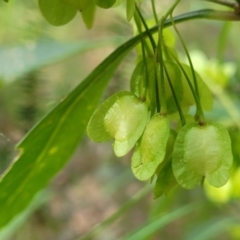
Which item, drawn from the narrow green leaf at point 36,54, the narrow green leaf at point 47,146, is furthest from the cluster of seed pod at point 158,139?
the narrow green leaf at point 36,54

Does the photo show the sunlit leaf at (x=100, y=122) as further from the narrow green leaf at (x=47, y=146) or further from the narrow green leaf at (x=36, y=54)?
the narrow green leaf at (x=36, y=54)

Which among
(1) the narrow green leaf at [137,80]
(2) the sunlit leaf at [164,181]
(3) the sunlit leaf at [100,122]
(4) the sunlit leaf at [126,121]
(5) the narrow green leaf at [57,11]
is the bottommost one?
(2) the sunlit leaf at [164,181]

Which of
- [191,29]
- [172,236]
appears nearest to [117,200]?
[172,236]

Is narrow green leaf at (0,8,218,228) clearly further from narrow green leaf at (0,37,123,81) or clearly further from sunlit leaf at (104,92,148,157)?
narrow green leaf at (0,37,123,81)

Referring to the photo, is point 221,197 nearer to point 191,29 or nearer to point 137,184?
point 137,184

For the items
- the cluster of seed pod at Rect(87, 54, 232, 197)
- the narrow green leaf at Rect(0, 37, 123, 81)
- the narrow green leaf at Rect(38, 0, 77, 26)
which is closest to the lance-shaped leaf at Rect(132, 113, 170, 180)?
the cluster of seed pod at Rect(87, 54, 232, 197)

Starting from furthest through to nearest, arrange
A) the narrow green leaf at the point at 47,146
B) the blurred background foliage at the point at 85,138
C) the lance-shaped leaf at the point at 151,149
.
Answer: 1. the blurred background foliage at the point at 85,138
2. the narrow green leaf at the point at 47,146
3. the lance-shaped leaf at the point at 151,149
